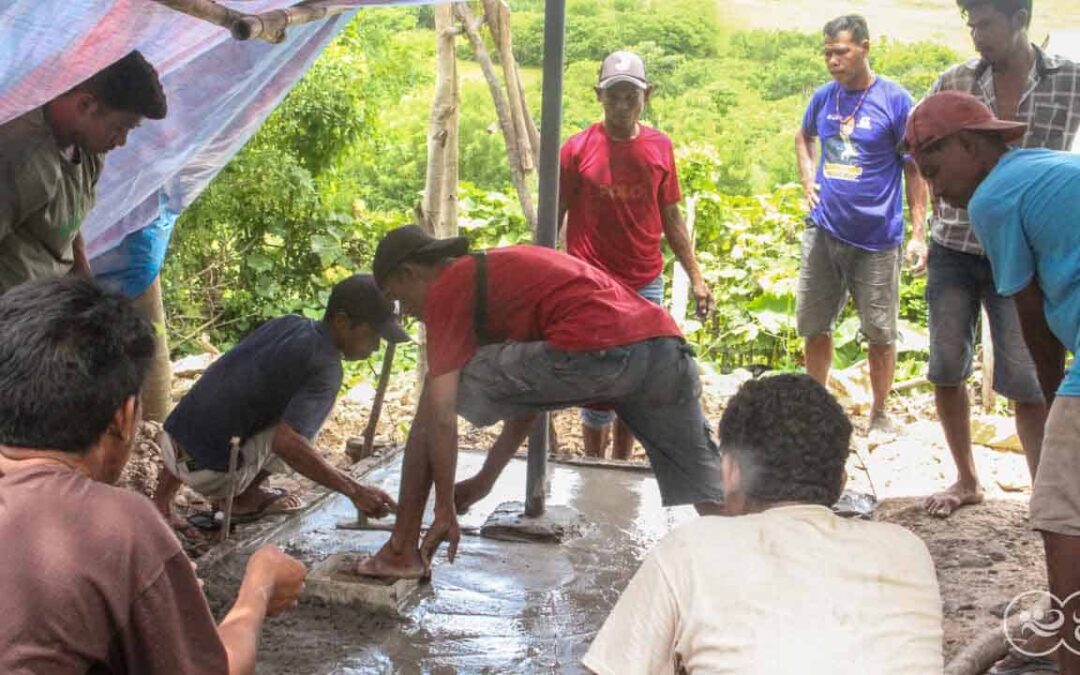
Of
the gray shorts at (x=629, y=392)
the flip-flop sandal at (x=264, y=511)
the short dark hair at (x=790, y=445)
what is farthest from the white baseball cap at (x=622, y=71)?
the short dark hair at (x=790, y=445)

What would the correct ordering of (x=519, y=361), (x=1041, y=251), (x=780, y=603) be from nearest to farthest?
(x=780, y=603), (x=1041, y=251), (x=519, y=361)

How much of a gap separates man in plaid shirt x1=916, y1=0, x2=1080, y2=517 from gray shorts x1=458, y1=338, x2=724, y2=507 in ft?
3.49

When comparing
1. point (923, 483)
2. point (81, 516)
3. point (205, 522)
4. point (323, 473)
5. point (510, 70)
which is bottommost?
point (923, 483)

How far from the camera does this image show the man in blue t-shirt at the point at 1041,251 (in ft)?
9.00

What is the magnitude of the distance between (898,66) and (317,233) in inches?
340

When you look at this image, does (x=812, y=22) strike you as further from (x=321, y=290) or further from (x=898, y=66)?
(x=321, y=290)

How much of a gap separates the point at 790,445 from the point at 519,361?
1804 millimetres

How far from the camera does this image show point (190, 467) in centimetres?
421

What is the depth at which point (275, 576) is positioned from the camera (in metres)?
2.13

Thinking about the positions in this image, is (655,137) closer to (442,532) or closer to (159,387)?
(442,532)

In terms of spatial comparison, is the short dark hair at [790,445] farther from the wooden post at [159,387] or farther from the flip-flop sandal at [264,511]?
the wooden post at [159,387]

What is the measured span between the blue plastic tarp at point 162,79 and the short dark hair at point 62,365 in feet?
4.30

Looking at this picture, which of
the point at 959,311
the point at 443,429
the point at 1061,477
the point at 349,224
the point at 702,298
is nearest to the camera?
the point at 1061,477

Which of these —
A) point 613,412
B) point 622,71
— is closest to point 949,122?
point 622,71
